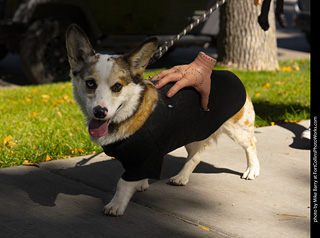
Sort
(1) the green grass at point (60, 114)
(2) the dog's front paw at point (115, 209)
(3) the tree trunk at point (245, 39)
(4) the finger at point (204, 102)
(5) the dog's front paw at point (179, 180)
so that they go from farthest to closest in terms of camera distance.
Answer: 1. (3) the tree trunk at point (245, 39)
2. (1) the green grass at point (60, 114)
3. (5) the dog's front paw at point (179, 180)
4. (4) the finger at point (204, 102)
5. (2) the dog's front paw at point (115, 209)

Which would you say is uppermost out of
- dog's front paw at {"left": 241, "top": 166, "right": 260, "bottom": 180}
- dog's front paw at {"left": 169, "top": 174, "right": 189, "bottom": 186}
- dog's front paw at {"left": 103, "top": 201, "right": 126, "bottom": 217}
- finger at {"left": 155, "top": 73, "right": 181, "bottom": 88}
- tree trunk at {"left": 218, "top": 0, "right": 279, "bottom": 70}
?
finger at {"left": 155, "top": 73, "right": 181, "bottom": 88}

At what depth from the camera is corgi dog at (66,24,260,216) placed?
3.60 metres

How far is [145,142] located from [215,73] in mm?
1032

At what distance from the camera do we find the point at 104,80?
3.57 meters

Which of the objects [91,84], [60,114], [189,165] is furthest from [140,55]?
[60,114]

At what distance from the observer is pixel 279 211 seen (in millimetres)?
4051

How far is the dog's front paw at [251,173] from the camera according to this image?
4762 millimetres

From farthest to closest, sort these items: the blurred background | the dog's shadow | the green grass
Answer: the blurred background
the green grass
the dog's shadow

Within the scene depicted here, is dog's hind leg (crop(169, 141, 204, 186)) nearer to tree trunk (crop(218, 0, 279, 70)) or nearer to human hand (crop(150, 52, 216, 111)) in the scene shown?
human hand (crop(150, 52, 216, 111))

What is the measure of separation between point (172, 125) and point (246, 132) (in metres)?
1.04

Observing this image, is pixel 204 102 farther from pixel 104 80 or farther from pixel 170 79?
pixel 104 80

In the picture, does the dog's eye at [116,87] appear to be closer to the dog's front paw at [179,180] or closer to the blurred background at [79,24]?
the dog's front paw at [179,180]

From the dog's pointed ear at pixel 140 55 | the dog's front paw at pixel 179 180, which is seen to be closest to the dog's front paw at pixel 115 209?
the dog's front paw at pixel 179 180

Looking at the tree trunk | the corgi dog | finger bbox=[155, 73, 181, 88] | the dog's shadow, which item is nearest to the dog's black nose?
the corgi dog
